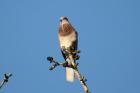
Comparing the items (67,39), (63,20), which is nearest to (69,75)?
(67,39)

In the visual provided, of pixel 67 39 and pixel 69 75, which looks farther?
pixel 67 39

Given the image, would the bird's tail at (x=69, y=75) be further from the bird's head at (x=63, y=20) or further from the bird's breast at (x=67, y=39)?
the bird's head at (x=63, y=20)

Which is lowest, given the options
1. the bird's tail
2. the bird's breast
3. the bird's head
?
the bird's tail

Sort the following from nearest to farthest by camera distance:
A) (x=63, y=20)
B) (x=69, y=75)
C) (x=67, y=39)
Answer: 1. (x=69, y=75)
2. (x=67, y=39)
3. (x=63, y=20)

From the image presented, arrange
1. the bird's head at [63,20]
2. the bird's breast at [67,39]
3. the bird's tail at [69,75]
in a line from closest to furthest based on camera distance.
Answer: the bird's tail at [69,75], the bird's breast at [67,39], the bird's head at [63,20]

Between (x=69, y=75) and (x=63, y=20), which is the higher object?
(x=63, y=20)

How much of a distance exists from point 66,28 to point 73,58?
14.5 ft

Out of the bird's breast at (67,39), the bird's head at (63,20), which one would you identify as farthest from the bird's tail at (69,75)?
the bird's head at (63,20)

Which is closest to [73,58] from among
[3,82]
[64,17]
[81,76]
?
[81,76]

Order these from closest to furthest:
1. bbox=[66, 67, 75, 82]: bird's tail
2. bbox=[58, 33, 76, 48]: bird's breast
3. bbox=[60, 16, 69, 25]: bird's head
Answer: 1. bbox=[66, 67, 75, 82]: bird's tail
2. bbox=[58, 33, 76, 48]: bird's breast
3. bbox=[60, 16, 69, 25]: bird's head

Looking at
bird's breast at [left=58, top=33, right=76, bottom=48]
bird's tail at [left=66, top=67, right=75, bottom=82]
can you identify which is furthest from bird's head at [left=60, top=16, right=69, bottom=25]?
bird's tail at [left=66, top=67, right=75, bottom=82]

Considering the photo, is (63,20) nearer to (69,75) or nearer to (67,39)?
(67,39)

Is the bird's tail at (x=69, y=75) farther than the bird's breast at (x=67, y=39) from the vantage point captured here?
No

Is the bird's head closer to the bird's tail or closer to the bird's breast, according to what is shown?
the bird's breast
